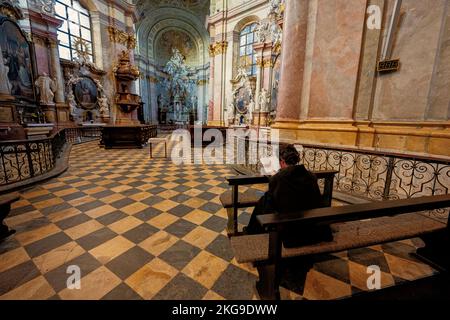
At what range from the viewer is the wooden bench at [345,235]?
4.36 feet

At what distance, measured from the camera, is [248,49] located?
658 inches

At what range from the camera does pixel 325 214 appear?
51.7 inches

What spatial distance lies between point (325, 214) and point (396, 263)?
1469 mm

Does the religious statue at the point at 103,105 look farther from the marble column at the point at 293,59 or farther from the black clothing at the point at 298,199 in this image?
the black clothing at the point at 298,199

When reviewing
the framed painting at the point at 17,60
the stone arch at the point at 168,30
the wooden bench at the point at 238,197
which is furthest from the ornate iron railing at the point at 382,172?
the stone arch at the point at 168,30

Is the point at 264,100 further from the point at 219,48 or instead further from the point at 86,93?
the point at 86,93

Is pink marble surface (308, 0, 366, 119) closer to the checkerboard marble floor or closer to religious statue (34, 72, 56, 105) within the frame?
the checkerboard marble floor

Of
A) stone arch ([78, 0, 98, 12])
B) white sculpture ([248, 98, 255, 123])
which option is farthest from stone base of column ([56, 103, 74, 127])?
white sculpture ([248, 98, 255, 123])

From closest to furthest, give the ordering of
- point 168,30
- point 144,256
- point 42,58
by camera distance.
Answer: point 144,256
point 42,58
point 168,30

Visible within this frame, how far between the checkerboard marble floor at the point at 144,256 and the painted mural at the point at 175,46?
2686 cm

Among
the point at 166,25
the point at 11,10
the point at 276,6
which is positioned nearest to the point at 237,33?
the point at 276,6

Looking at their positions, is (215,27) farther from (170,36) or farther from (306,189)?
(306,189)

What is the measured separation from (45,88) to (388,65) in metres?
15.9

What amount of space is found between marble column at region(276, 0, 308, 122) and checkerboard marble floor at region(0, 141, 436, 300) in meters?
3.02
